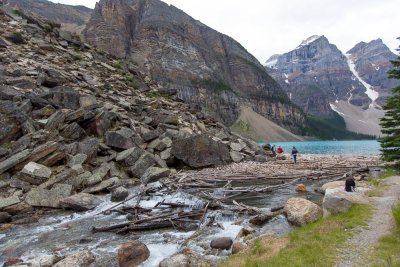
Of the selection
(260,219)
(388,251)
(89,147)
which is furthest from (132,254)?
(89,147)

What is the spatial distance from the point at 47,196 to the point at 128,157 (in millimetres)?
8024

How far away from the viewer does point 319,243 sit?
6.84m

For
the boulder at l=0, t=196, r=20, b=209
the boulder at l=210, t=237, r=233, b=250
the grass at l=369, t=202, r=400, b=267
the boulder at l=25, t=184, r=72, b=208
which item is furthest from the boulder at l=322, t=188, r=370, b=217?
the boulder at l=0, t=196, r=20, b=209

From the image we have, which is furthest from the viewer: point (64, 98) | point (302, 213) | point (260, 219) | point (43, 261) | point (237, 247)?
point (64, 98)

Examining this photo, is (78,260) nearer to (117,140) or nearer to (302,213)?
(302,213)

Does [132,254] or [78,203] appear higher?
[132,254]

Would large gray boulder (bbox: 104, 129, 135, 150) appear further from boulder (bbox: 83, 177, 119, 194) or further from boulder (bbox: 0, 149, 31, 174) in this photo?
boulder (bbox: 0, 149, 31, 174)

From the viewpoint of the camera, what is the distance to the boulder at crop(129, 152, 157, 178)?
2008 cm

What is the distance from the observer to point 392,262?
5176 mm

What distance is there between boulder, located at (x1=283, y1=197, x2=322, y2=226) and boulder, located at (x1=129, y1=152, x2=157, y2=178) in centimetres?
1353

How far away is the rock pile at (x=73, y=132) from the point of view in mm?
14938

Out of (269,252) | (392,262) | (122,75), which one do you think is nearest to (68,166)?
(269,252)

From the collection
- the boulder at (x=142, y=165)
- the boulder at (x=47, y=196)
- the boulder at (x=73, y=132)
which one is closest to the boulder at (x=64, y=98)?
the boulder at (x=73, y=132)

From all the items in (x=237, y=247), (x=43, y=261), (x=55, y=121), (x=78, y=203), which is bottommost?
(x=78, y=203)
